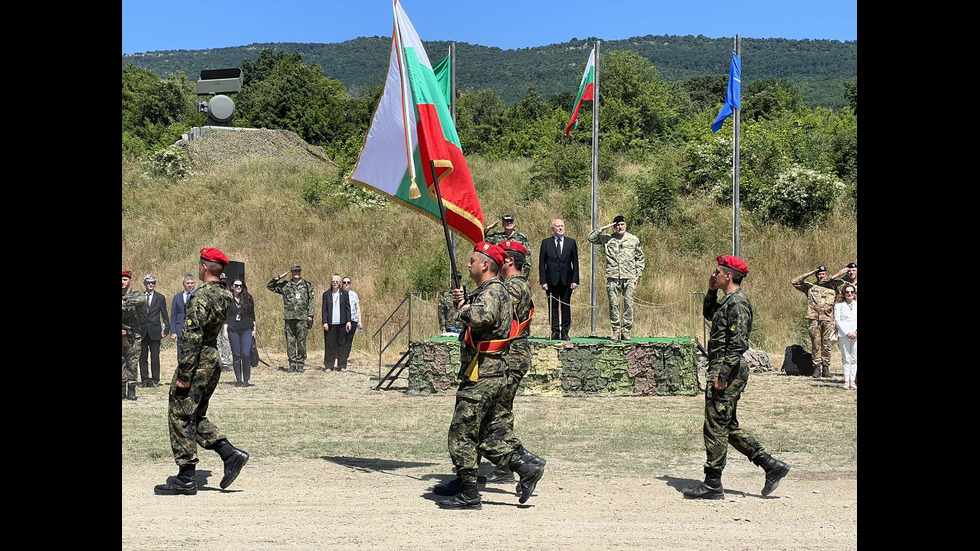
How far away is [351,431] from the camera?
12.8 m

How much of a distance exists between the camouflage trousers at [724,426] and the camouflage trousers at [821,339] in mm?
9788

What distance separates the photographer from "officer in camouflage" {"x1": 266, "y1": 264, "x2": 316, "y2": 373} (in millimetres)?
19875

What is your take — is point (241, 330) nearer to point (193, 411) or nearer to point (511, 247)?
point (193, 411)

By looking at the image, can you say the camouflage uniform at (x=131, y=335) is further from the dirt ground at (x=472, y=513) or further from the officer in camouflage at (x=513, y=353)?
the officer in camouflage at (x=513, y=353)

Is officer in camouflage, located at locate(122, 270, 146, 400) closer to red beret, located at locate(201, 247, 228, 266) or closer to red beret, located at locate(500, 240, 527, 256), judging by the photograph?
red beret, located at locate(201, 247, 228, 266)

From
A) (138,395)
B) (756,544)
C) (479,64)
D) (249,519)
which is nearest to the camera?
(756,544)

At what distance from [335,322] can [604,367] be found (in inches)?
244

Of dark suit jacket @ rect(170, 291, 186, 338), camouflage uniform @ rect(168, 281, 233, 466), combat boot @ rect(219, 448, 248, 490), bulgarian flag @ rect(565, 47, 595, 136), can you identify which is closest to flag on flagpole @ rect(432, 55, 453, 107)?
bulgarian flag @ rect(565, 47, 595, 136)

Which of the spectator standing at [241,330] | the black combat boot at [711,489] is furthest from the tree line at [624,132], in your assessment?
the black combat boot at [711,489]

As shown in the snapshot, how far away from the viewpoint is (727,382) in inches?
338

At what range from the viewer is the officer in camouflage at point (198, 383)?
Result: 27.7 feet
